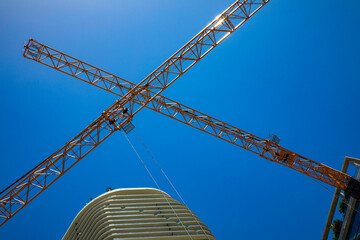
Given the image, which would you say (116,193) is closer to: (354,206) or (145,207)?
(145,207)

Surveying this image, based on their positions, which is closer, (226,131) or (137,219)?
(137,219)

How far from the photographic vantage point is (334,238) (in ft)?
150

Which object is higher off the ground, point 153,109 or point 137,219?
point 153,109

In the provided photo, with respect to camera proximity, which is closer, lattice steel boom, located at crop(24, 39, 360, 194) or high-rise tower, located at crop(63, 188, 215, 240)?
high-rise tower, located at crop(63, 188, 215, 240)

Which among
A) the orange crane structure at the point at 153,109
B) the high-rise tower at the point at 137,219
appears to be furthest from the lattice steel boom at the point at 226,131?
the high-rise tower at the point at 137,219

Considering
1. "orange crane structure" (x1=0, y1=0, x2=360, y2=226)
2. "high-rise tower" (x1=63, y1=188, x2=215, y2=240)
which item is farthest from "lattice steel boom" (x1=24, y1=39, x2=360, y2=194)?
"high-rise tower" (x1=63, y1=188, x2=215, y2=240)

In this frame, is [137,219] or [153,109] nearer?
[137,219]

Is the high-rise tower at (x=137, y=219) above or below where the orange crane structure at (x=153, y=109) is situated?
below

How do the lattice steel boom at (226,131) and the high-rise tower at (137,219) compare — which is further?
the lattice steel boom at (226,131)

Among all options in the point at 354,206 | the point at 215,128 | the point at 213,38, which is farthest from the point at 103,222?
the point at 354,206

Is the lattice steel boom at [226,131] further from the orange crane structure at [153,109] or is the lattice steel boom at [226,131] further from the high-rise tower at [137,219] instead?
the high-rise tower at [137,219]

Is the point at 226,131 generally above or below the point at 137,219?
above

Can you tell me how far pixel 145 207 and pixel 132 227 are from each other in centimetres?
274

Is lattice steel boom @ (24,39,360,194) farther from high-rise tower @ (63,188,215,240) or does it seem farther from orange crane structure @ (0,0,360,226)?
high-rise tower @ (63,188,215,240)
